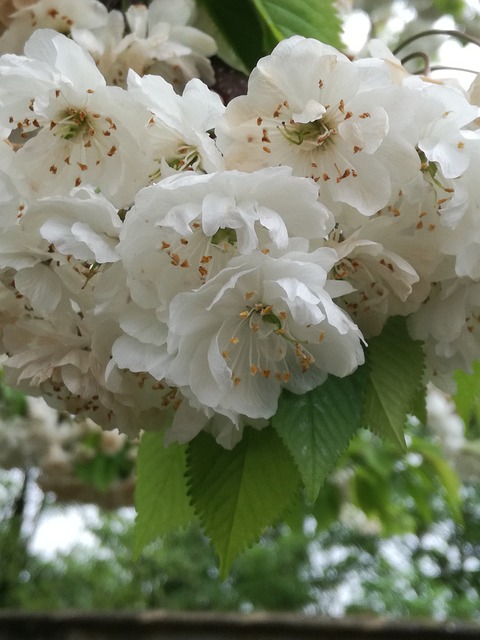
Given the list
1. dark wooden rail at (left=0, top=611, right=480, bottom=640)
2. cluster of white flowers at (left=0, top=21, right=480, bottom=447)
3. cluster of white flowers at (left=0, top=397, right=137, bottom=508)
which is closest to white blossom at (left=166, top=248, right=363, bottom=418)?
cluster of white flowers at (left=0, top=21, right=480, bottom=447)

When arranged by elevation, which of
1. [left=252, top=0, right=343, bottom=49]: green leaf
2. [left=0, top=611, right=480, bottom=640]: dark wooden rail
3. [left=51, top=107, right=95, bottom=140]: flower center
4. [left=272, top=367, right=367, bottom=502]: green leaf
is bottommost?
[left=0, top=611, right=480, bottom=640]: dark wooden rail

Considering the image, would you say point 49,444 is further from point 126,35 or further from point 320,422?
point 320,422

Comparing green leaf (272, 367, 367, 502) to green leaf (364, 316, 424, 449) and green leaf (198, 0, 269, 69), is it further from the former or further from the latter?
green leaf (198, 0, 269, 69)

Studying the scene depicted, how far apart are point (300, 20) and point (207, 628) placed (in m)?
3.34

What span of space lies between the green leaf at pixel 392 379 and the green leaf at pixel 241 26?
0.36 m

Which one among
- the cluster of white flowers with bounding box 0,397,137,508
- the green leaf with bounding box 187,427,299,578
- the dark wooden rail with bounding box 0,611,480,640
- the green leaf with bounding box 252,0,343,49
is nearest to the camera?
the green leaf with bounding box 187,427,299,578

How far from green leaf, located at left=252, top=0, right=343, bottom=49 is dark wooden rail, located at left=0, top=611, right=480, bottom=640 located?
3.16m

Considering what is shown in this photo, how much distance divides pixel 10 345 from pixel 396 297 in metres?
0.31

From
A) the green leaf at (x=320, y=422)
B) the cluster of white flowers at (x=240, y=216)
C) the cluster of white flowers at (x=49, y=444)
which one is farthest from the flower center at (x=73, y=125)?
the cluster of white flowers at (x=49, y=444)

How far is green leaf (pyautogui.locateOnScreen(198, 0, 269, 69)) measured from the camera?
82 cm

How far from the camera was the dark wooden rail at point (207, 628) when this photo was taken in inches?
136

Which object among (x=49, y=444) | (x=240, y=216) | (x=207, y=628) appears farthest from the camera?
(x=207, y=628)

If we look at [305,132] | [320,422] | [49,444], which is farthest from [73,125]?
[49,444]

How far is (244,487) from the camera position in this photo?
0.61 meters
